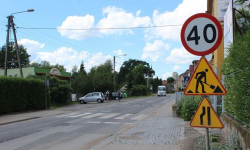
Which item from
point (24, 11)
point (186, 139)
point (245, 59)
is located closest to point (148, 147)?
point (186, 139)

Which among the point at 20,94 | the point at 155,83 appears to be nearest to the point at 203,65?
the point at 20,94

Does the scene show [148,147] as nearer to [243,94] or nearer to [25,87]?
[243,94]

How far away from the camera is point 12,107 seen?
19.2 metres

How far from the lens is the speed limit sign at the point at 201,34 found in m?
4.09

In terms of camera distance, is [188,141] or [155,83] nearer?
[188,141]

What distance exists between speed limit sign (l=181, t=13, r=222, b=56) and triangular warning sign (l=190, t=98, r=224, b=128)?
90 centimetres

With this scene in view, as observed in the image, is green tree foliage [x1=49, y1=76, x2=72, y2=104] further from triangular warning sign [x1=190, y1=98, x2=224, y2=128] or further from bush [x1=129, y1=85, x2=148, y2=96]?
bush [x1=129, y1=85, x2=148, y2=96]

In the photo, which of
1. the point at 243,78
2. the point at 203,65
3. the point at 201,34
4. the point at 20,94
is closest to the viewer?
the point at 203,65

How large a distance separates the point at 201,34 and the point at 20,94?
19.2 metres

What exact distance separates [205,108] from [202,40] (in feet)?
3.84

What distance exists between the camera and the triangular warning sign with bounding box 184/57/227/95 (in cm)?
392

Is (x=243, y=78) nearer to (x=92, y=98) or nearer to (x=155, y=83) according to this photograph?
(x=92, y=98)

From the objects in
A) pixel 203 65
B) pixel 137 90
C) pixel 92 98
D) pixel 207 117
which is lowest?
pixel 92 98

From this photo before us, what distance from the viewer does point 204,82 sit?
4.00 meters
